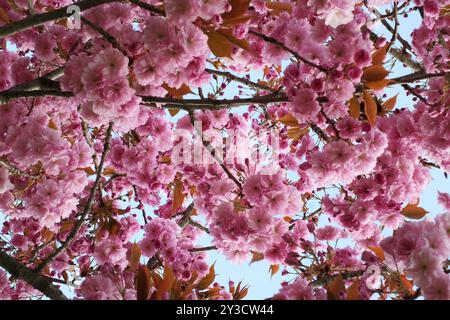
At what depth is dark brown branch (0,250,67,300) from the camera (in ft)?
7.04

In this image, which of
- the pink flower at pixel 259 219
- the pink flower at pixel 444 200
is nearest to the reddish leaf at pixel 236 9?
the pink flower at pixel 259 219

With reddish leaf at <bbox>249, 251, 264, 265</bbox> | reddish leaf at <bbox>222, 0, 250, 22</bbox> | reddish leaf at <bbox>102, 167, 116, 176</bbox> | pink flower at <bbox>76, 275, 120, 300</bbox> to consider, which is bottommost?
pink flower at <bbox>76, 275, 120, 300</bbox>

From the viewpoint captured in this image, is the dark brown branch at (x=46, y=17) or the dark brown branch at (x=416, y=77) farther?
the dark brown branch at (x=416, y=77)

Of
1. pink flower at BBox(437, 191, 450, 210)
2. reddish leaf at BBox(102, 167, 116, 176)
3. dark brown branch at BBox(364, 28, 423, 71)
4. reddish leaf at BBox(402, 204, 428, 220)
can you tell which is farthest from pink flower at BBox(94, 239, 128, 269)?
dark brown branch at BBox(364, 28, 423, 71)

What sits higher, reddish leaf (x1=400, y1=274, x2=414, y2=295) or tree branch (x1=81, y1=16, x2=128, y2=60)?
tree branch (x1=81, y1=16, x2=128, y2=60)

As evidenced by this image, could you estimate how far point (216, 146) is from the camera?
3439 millimetres

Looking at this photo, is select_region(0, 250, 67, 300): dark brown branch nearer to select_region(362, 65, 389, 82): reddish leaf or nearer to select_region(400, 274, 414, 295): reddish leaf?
select_region(400, 274, 414, 295): reddish leaf

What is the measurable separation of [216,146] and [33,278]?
5.28ft

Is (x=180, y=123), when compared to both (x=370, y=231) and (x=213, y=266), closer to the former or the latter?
(x=213, y=266)

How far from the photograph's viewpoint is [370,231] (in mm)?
2908

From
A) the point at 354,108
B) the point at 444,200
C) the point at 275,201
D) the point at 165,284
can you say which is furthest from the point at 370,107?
the point at 444,200

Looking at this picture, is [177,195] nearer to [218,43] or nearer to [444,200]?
[218,43]

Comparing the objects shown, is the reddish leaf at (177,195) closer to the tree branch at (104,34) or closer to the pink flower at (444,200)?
the tree branch at (104,34)

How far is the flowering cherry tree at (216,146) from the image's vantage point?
226cm
